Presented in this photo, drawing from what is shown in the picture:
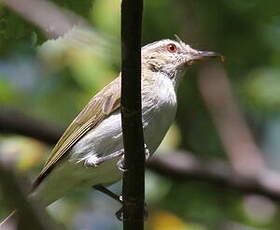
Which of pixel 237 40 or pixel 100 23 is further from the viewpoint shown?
pixel 237 40

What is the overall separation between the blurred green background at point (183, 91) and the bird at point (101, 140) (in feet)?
4.08

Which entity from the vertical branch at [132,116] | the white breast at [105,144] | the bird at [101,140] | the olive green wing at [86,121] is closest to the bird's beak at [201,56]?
the bird at [101,140]

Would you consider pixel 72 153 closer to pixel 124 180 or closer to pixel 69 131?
pixel 69 131

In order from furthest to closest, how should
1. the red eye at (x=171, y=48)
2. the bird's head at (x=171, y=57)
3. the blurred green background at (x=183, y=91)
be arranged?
the blurred green background at (x=183, y=91)
the red eye at (x=171, y=48)
the bird's head at (x=171, y=57)

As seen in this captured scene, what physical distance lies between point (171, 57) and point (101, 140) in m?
1.25

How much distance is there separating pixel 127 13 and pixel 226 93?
5014 mm

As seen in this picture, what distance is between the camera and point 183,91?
8023 millimetres

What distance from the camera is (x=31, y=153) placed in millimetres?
5996

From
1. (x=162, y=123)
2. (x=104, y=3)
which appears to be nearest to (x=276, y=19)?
(x=104, y=3)

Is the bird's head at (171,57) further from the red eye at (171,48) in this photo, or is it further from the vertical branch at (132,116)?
the vertical branch at (132,116)

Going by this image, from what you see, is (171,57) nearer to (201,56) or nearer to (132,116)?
(201,56)

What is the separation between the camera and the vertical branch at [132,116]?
2.24 m

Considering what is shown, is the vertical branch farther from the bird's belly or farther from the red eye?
the red eye

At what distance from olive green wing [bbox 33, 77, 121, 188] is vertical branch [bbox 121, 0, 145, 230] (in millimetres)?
1218
